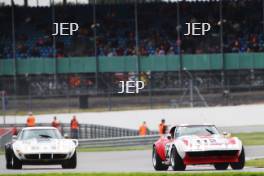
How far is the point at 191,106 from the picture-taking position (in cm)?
5188

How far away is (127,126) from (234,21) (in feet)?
30.1

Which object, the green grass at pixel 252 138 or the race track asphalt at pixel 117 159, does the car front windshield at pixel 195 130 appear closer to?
the race track asphalt at pixel 117 159

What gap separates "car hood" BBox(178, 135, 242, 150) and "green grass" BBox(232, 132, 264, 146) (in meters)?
19.1

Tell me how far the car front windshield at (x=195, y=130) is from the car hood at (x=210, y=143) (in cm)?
51

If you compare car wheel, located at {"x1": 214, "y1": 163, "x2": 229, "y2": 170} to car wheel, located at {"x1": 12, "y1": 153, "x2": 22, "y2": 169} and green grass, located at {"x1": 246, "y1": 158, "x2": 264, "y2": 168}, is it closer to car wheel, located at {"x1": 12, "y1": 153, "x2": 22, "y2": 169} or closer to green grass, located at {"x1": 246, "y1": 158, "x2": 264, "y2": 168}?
green grass, located at {"x1": 246, "y1": 158, "x2": 264, "y2": 168}

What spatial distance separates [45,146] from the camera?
2497 centimetres

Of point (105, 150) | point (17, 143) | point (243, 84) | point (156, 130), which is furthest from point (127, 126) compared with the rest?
point (17, 143)

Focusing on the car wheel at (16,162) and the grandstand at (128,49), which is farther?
the grandstand at (128,49)

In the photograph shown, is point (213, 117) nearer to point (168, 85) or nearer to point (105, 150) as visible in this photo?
point (168, 85)

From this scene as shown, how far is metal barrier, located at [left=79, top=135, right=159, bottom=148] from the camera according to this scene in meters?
43.1

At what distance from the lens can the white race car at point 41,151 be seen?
2484cm

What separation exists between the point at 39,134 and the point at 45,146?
1.08 m

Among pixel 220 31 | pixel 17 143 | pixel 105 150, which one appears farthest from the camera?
pixel 220 31

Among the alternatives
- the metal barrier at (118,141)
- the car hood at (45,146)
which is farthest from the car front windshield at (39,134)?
the metal barrier at (118,141)
